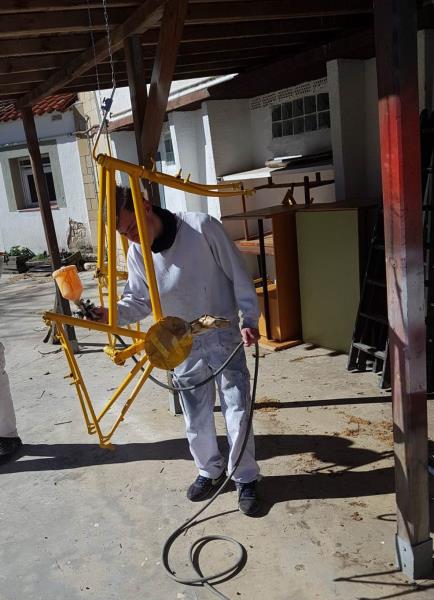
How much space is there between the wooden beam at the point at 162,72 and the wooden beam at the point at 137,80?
134mm

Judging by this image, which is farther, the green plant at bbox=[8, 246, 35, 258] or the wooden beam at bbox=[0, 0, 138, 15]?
the green plant at bbox=[8, 246, 35, 258]

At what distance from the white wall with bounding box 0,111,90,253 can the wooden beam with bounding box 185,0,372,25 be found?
869 cm

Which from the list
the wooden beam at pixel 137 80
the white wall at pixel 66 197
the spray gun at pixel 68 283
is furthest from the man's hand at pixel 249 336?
the white wall at pixel 66 197

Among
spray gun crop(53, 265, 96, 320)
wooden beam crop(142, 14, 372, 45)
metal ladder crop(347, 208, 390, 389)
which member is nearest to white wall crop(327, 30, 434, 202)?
wooden beam crop(142, 14, 372, 45)

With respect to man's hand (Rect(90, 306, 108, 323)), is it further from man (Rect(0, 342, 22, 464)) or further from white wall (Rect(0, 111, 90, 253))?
white wall (Rect(0, 111, 90, 253))

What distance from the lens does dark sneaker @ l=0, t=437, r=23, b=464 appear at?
3.80 m

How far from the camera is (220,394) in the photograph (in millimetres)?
2916

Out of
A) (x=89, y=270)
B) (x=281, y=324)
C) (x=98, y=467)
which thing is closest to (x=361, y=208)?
(x=281, y=324)

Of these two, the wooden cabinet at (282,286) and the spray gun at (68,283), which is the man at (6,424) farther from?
the wooden cabinet at (282,286)

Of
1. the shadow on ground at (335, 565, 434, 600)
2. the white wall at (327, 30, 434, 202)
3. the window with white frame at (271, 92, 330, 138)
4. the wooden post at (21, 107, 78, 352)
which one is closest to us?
the shadow on ground at (335, 565, 434, 600)

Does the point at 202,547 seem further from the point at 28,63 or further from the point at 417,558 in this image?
the point at 28,63

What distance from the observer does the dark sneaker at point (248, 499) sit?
2854 mm

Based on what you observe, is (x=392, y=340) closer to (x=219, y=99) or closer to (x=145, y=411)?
(x=145, y=411)

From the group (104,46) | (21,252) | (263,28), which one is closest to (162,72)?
(104,46)
